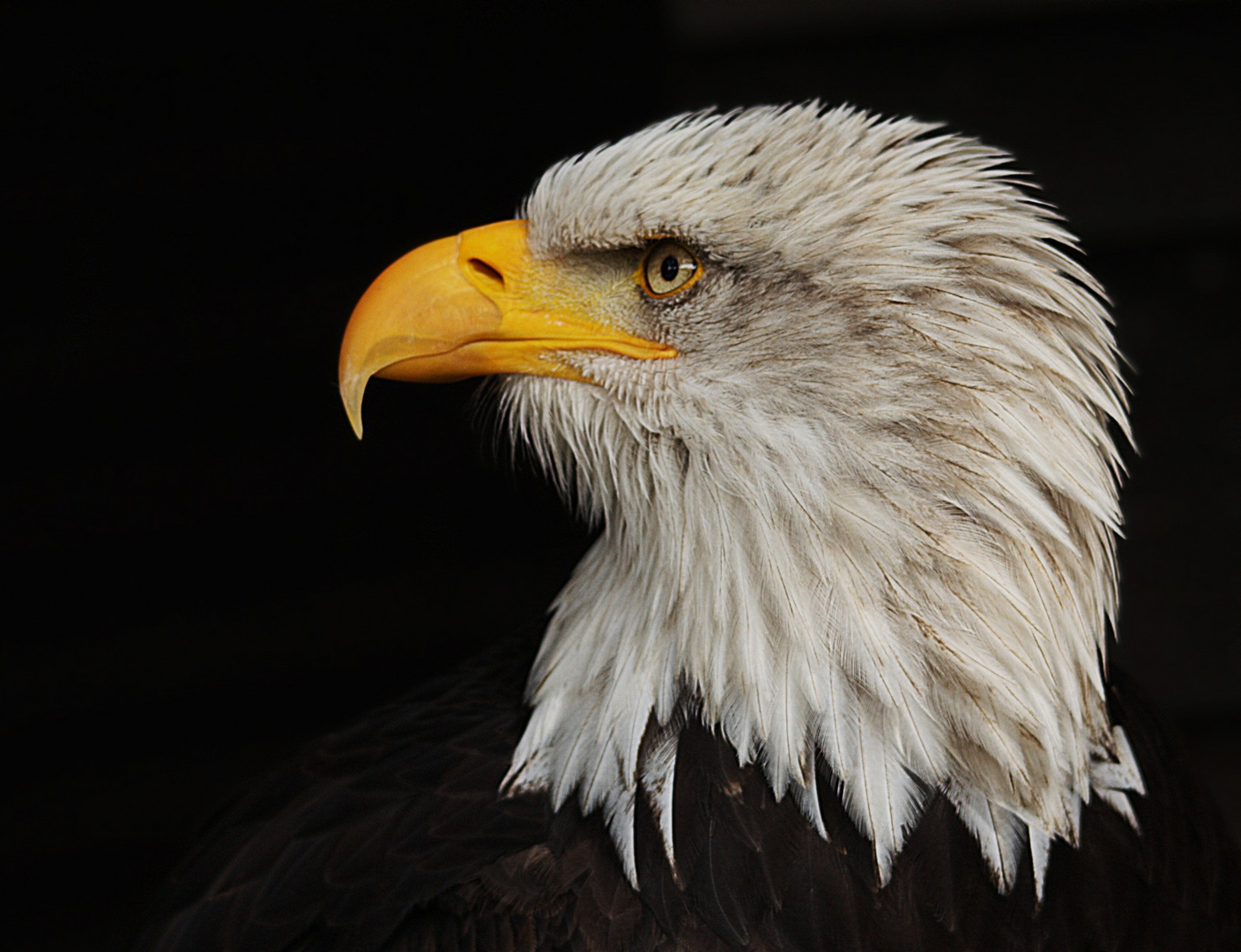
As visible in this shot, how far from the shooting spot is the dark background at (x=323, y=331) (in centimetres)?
253

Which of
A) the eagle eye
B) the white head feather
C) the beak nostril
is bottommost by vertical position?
the white head feather

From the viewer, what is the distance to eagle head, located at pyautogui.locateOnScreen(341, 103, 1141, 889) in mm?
1203

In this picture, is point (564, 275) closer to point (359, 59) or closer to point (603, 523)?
point (603, 523)

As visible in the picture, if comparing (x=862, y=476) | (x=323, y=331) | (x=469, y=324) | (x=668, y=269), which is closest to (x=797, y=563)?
(x=862, y=476)

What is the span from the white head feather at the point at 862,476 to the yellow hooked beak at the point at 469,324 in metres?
0.05

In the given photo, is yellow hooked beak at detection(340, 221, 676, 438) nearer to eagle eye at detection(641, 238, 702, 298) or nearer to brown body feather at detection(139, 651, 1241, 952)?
eagle eye at detection(641, 238, 702, 298)

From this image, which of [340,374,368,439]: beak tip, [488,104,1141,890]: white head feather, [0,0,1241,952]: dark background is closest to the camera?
[488,104,1141,890]: white head feather

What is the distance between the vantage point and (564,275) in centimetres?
136

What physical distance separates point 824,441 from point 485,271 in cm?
47

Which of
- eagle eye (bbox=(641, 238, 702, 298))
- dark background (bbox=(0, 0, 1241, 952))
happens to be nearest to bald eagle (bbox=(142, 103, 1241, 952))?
eagle eye (bbox=(641, 238, 702, 298))

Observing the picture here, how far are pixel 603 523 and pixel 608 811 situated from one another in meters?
0.37

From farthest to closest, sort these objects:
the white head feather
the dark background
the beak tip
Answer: the dark background
the beak tip
the white head feather

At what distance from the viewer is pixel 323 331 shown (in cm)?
292

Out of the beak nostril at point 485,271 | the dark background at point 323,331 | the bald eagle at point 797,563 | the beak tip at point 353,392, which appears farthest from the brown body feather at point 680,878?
the dark background at point 323,331
